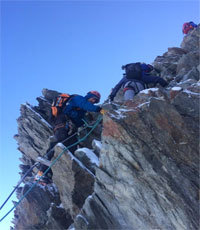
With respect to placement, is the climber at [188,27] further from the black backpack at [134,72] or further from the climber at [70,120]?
the climber at [70,120]

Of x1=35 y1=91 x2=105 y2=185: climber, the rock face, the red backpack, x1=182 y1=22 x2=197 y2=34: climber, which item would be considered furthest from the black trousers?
x1=182 y1=22 x2=197 y2=34: climber

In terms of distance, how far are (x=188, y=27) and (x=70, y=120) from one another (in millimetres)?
15804

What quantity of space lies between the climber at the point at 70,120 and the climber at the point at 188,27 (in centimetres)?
1419

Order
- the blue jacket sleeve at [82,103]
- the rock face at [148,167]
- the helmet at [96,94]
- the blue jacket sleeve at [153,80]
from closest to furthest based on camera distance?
the rock face at [148,167]
the blue jacket sleeve at [82,103]
the helmet at [96,94]
the blue jacket sleeve at [153,80]

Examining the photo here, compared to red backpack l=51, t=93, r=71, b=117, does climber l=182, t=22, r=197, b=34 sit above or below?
above

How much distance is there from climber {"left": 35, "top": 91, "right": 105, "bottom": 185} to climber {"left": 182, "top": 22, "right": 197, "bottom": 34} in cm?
1419

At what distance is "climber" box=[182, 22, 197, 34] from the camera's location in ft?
76.5

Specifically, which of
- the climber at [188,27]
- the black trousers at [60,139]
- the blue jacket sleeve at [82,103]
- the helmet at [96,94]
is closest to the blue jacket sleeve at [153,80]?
the helmet at [96,94]

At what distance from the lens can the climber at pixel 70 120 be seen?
1299cm

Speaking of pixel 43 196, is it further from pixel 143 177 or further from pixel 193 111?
pixel 193 111

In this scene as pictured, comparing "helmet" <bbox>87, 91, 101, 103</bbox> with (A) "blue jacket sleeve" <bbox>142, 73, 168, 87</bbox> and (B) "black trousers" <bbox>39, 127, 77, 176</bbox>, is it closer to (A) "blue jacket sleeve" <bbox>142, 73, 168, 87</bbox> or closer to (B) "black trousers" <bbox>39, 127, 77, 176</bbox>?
(B) "black trousers" <bbox>39, 127, 77, 176</bbox>

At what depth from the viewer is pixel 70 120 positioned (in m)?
14.0

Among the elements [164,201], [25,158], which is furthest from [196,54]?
[25,158]

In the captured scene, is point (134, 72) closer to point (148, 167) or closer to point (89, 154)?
point (89, 154)
